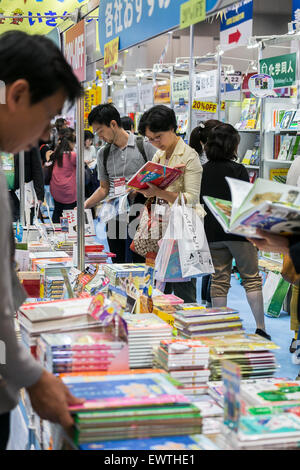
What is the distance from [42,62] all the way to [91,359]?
3.01 ft

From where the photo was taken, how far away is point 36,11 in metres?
5.25

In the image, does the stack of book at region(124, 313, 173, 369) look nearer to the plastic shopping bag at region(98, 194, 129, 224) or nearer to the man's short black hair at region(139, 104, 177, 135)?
the man's short black hair at region(139, 104, 177, 135)

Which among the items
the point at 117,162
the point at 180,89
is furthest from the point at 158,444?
the point at 180,89

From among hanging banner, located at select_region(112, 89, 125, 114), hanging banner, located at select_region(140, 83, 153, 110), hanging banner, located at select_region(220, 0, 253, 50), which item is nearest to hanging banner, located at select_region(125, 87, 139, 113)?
hanging banner, located at select_region(140, 83, 153, 110)

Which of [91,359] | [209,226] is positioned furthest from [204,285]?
[91,359]

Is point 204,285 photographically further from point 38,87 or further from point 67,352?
point 38,87

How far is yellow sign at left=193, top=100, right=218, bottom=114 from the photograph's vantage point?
26.0 feet

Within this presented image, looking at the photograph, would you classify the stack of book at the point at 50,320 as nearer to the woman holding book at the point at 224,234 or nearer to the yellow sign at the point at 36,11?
the woman holding book at the point at 224,234

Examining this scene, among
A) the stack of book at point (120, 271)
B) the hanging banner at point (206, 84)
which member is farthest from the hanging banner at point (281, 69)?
the stack of book at point (120, 271)

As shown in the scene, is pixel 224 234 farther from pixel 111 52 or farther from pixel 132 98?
pixel 132 98

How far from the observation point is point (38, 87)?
4.64 ft

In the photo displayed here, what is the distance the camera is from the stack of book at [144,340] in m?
2.14

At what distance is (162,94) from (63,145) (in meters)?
3.94

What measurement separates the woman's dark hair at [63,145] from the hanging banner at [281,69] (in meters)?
2.90
